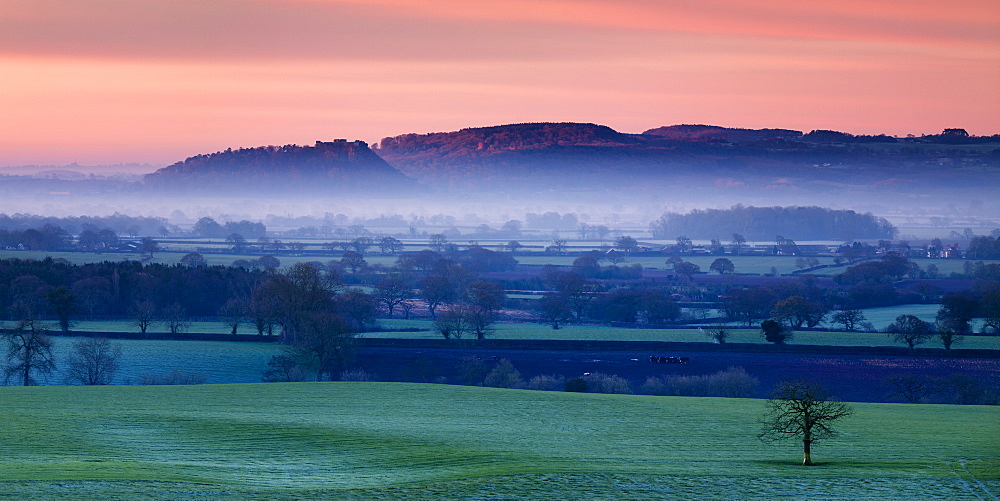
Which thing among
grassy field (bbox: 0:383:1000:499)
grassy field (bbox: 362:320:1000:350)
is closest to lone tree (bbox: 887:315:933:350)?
grassy field (bbox: 362:320:1000:350)

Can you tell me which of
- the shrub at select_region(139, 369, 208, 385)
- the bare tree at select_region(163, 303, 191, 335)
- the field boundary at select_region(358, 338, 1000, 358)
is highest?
the bare tree at select_region(163, 303, 191, 335)

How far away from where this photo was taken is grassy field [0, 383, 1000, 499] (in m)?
21.1

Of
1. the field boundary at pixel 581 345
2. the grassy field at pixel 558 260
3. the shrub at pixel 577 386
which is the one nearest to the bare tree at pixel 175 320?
the field boundary at pixel 581 345

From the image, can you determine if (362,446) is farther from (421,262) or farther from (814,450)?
(421,262)

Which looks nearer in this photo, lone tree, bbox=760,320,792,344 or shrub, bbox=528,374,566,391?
shrub, bbox=528,374,566,391

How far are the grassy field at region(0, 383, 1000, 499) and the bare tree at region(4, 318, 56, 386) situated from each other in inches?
283

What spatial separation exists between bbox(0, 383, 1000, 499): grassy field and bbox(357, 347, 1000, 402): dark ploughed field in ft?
39.2

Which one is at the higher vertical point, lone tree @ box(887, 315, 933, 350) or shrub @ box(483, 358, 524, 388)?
lone tree @ box(887, 315, 933, 350)

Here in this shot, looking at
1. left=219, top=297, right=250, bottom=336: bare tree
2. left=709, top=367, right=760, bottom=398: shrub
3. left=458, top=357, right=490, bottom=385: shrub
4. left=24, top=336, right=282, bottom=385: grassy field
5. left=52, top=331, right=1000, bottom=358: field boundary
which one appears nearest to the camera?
left=709, top=367, right=760, bottom=398: shrub

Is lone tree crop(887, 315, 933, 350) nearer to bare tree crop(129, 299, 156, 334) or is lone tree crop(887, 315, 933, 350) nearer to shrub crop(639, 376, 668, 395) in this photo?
shrub crop(639, 376, 668, 395)

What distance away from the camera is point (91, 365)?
47.8m

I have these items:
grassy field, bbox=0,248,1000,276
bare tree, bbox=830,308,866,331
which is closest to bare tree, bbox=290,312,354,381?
bare tree, bbox=830,308,866,331

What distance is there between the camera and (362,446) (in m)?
27.1

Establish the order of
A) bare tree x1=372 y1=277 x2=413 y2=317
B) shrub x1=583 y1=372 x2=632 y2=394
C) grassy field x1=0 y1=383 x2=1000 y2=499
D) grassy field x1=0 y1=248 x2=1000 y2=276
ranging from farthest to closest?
grassy field x1=0 y1=248 x2=1000 y2=276 → bare tree x1=372 y1=277 x2=413 y2=317 → shrub x1=583 y1=372 x2=632 y2=394 → grassy field x1=0 y1=383 x2=1000 y2=499
